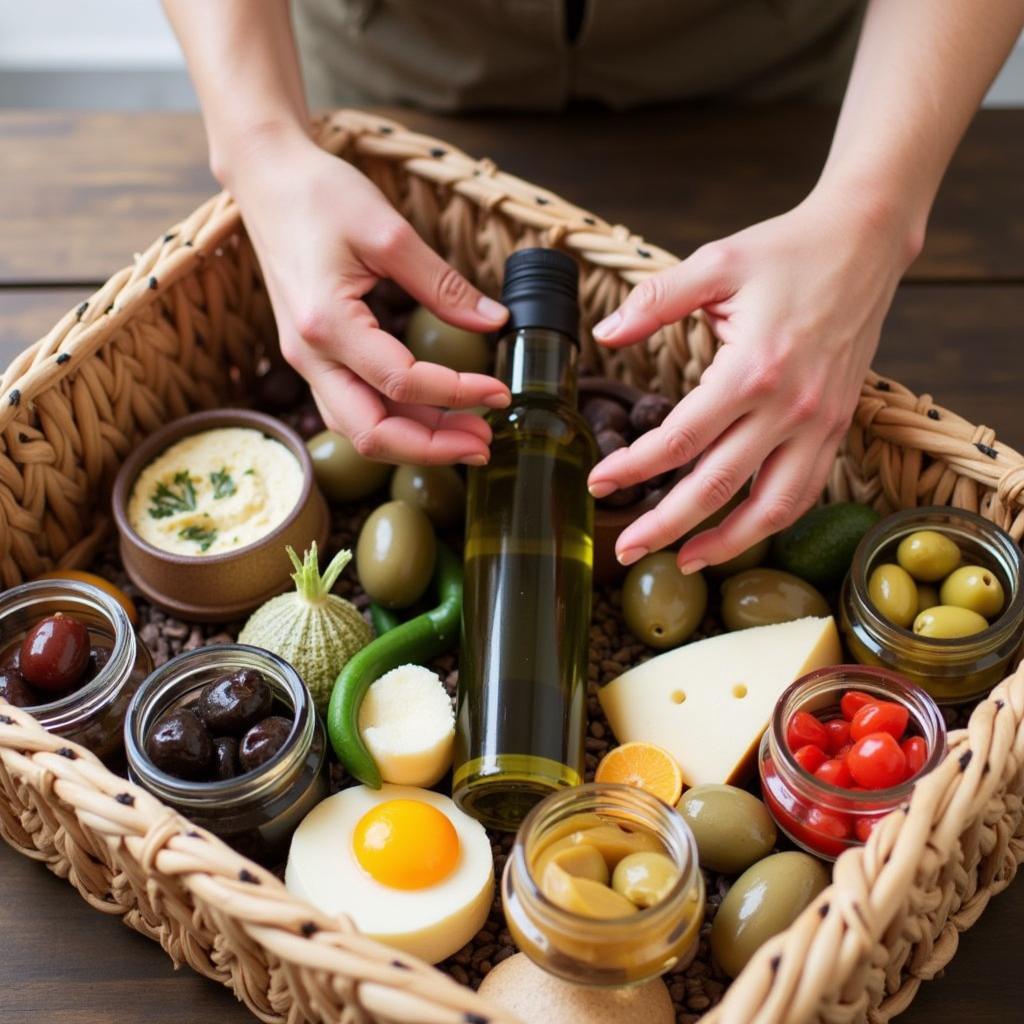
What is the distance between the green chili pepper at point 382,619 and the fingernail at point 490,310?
27 centimetres

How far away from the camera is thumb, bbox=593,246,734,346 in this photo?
91 cm

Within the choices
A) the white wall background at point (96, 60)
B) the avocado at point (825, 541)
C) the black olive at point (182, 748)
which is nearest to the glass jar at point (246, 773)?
the black olive at point (182, 748)

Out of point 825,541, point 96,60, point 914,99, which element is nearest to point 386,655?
point 825,541

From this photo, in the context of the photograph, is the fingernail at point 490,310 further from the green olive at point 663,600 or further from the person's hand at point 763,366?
the green olive at point 663,600

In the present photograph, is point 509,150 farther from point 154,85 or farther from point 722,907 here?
point 154,85

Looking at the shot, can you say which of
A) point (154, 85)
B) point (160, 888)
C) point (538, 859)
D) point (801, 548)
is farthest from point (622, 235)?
point (154, 85)

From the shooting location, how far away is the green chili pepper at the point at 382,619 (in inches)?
40.9

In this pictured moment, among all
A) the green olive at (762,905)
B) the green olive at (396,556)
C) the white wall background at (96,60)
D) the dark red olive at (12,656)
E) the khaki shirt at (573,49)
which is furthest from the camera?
the white wall background at (96,60)

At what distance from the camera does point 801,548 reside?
3.38ft

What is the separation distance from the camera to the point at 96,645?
97 cm

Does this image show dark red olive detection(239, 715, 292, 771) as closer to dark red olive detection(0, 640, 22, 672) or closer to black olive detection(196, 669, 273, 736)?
black olive detection(196, 669, 273, 736)

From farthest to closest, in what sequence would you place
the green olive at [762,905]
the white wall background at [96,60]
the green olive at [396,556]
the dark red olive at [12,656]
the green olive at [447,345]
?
1. the white wall background at [96,60]
2. the green olive at [447,345]
3. the green olive at [396,556]
4. the dark red olive at [12,656]
5. the green olive at [762,905]

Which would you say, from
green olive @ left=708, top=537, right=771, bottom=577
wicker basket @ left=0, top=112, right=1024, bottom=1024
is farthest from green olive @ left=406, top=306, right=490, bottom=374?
green olive @ left=708, top=537, right=771, bottom=577

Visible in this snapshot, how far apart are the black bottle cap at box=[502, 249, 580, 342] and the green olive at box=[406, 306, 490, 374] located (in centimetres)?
13
